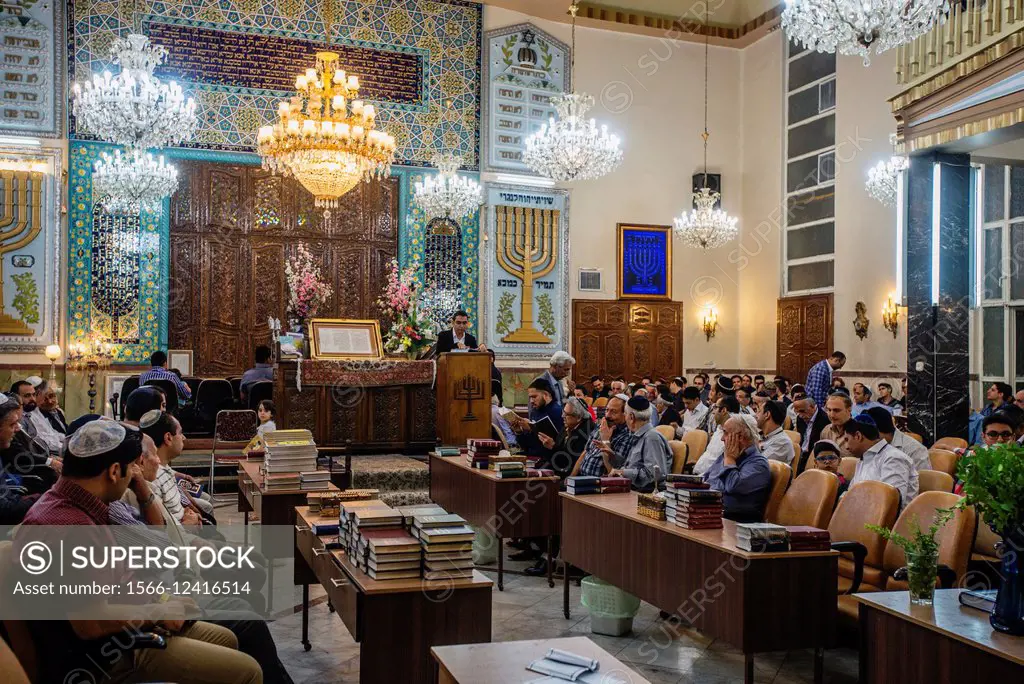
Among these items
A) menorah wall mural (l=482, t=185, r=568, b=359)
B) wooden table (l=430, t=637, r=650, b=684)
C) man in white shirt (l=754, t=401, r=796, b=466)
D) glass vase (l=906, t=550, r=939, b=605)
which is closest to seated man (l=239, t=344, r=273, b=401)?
menorah wall mural (l=482, t=185, r=568, b=359)

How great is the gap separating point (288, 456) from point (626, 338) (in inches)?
430

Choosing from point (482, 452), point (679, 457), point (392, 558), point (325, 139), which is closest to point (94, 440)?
point (392, 558)

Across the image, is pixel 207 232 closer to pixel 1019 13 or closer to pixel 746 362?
pixel 746 362

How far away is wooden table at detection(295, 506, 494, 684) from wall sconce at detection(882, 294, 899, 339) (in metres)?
11.0

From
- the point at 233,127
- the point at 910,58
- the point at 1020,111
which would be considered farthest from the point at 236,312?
the point at 1020,111

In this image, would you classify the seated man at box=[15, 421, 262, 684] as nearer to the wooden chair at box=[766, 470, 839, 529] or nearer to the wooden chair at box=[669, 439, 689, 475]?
the wooden chair at box=[766, 470, 839, 529]

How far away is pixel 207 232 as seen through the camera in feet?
43.1

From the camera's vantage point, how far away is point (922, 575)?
2955 millimetres

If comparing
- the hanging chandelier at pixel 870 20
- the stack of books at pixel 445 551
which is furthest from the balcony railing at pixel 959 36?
the stack of books at pixel 445 551

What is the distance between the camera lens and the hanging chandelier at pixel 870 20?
6.31 m

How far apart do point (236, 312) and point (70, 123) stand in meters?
3.54

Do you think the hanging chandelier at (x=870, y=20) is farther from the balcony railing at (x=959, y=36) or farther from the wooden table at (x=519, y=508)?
the wooden table at (x=519, y=508)

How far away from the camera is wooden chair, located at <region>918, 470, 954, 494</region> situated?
4.76 meters

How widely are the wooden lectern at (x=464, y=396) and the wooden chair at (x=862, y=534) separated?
4966 mm
